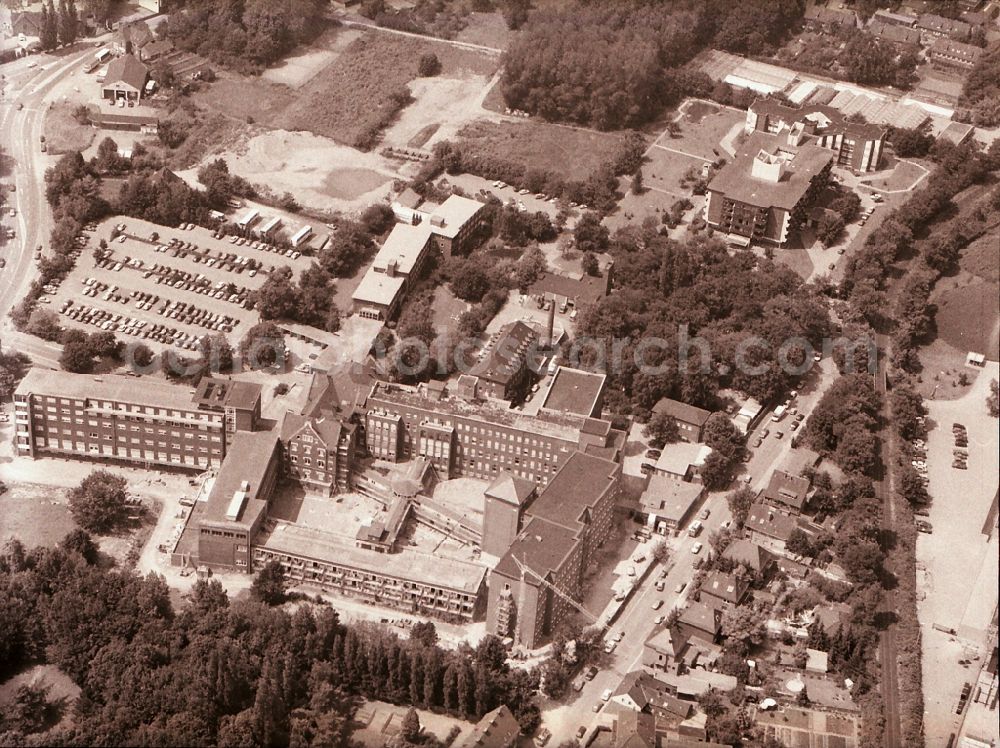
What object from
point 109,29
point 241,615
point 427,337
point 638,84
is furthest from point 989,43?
point 241,615

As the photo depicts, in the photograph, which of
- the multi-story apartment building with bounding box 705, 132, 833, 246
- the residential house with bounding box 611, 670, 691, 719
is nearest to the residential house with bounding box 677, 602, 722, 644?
the residential house with bounding box 611, 670, 691, 719

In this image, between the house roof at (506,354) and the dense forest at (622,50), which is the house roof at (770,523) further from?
the dense forest at (622,50)

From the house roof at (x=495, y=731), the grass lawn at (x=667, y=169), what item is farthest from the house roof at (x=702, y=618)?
the grass lawn at (x=667, y=169)

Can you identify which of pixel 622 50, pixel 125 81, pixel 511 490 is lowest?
pixel 125 81

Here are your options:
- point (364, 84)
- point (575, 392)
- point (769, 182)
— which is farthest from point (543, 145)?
point (575, 392)

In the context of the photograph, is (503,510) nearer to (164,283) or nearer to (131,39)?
(164,283)

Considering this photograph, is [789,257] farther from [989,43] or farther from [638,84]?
[989,43]
